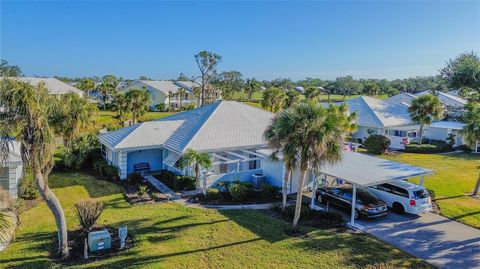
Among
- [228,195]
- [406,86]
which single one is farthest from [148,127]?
[406,86]

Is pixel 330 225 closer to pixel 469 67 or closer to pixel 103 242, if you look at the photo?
pixel 103 242

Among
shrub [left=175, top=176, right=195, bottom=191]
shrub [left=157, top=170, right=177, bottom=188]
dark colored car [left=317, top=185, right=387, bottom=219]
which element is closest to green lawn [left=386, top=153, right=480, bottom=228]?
dark colored car [left=317, top=185, right=387, bottom=219]

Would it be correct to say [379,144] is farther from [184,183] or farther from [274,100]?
[184,183]

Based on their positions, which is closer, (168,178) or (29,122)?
(29,122)

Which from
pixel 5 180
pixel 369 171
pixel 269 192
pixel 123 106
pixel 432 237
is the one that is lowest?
pixel 432 237

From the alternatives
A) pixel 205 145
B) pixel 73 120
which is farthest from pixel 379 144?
pixel 73 120

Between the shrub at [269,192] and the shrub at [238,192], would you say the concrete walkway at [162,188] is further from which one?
the shrub at [269,192]
